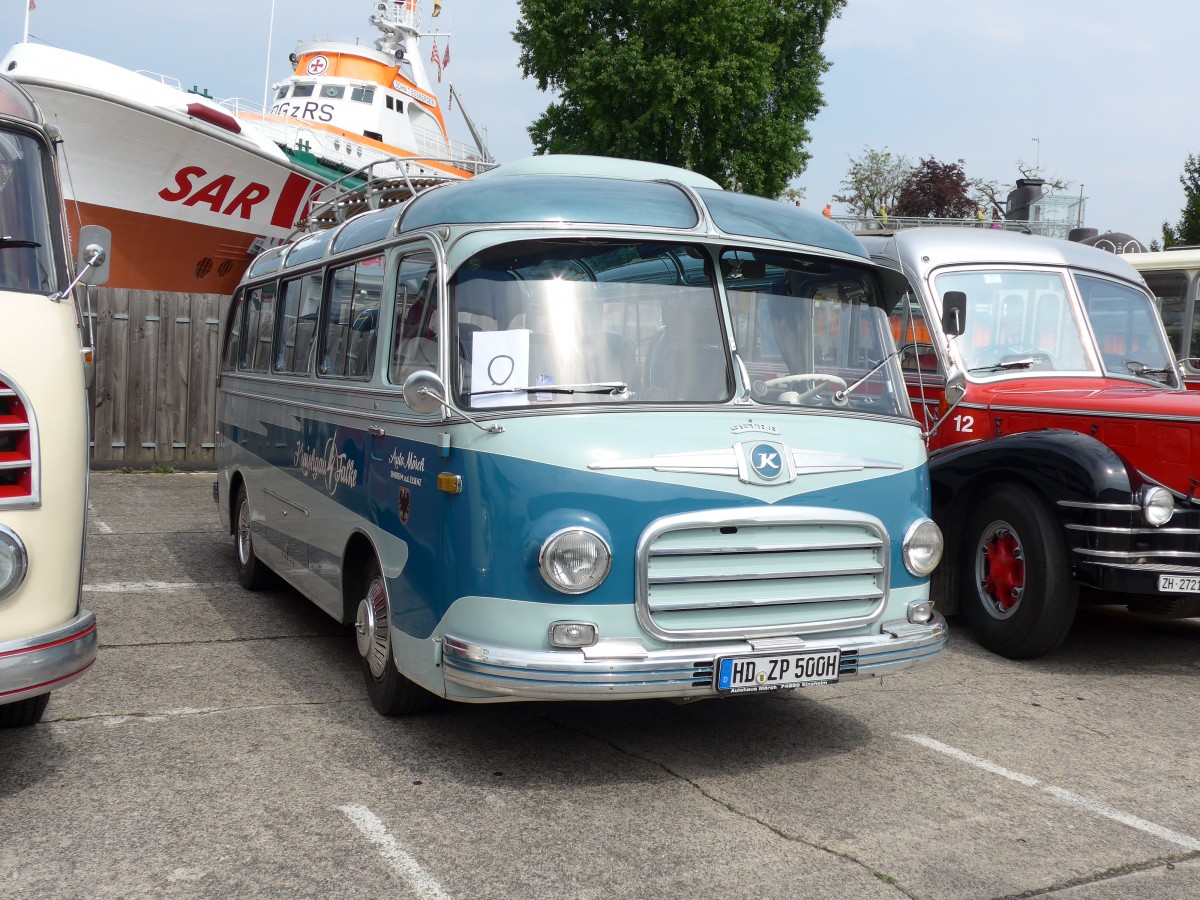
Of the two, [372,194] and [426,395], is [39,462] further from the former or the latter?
[372,194]

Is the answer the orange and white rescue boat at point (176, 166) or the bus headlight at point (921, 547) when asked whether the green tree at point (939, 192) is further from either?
the bus headlight at point (921, 547)

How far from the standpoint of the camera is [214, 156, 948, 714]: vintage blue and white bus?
458 cm

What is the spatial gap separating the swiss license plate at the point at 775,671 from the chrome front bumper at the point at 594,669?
0.03 m

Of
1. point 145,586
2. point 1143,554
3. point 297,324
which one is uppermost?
point 297,324

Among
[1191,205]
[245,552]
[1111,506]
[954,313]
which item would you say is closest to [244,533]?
[245,552]

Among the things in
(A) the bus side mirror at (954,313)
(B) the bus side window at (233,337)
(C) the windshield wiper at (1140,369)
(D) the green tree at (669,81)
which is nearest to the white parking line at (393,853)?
(A) the bus side mirror at (954,313)

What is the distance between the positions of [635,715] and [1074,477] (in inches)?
114

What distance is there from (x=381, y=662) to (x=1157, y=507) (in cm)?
423

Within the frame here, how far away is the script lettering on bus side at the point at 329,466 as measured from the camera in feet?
19.7

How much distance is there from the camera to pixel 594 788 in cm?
477

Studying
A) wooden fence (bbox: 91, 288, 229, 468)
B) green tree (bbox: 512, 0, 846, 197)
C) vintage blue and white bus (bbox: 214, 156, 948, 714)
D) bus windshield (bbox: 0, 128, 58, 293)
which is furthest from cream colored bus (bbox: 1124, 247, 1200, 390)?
green tree (bbox: 512, 0, 846, 197)

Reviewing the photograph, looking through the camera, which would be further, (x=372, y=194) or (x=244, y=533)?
(x=244, y=533)

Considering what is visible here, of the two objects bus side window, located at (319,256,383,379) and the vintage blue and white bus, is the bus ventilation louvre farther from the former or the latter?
bus side window, located at (319,256,383,379)

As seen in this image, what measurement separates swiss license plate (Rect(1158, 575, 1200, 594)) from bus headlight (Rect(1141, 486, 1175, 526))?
11.7 inches
